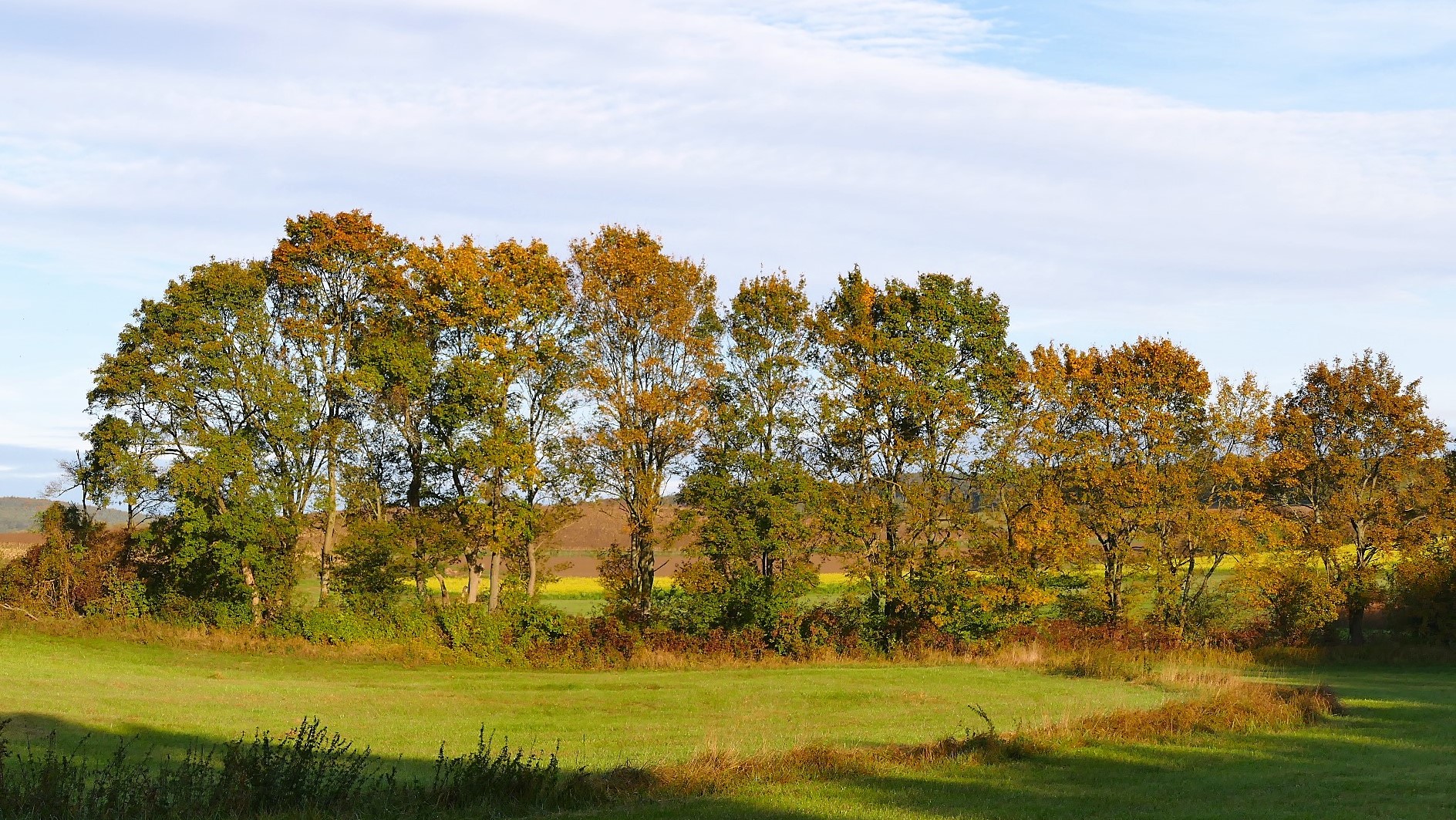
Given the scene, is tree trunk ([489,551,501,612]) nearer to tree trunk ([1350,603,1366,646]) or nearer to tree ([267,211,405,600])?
tree ([267,211,405,600])

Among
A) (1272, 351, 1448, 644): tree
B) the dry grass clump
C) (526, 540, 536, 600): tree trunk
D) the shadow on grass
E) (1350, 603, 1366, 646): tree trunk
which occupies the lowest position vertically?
the shadow on grass

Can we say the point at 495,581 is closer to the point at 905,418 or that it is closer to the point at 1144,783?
the point at 905,418

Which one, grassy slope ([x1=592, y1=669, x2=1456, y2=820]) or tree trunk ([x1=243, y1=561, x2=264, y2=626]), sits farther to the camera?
tree trunk ([x1=243, y1=561, x2=264, y2=626])

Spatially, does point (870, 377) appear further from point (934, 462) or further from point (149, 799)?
point (149, 799)

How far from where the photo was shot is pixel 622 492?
147 feet

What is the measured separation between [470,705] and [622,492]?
53.0 feet

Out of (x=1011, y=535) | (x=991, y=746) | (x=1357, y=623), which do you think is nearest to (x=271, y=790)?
(x=991, y=746)

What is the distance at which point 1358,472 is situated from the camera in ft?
163

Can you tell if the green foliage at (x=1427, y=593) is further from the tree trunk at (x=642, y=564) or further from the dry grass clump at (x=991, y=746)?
the tree trunk at (x=642, y=564)

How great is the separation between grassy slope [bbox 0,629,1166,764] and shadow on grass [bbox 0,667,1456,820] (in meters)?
1.77

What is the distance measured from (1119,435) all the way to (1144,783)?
34380 millimetres

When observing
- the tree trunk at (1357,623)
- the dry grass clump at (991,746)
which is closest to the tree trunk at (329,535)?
the dry grass clump at (991,746)

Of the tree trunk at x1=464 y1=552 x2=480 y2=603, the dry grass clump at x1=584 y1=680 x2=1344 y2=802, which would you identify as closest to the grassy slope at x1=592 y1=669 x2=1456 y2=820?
the dry grass clump at x1=584 y1=680 x2=1344 y2=802

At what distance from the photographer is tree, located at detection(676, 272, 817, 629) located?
4366 cm
